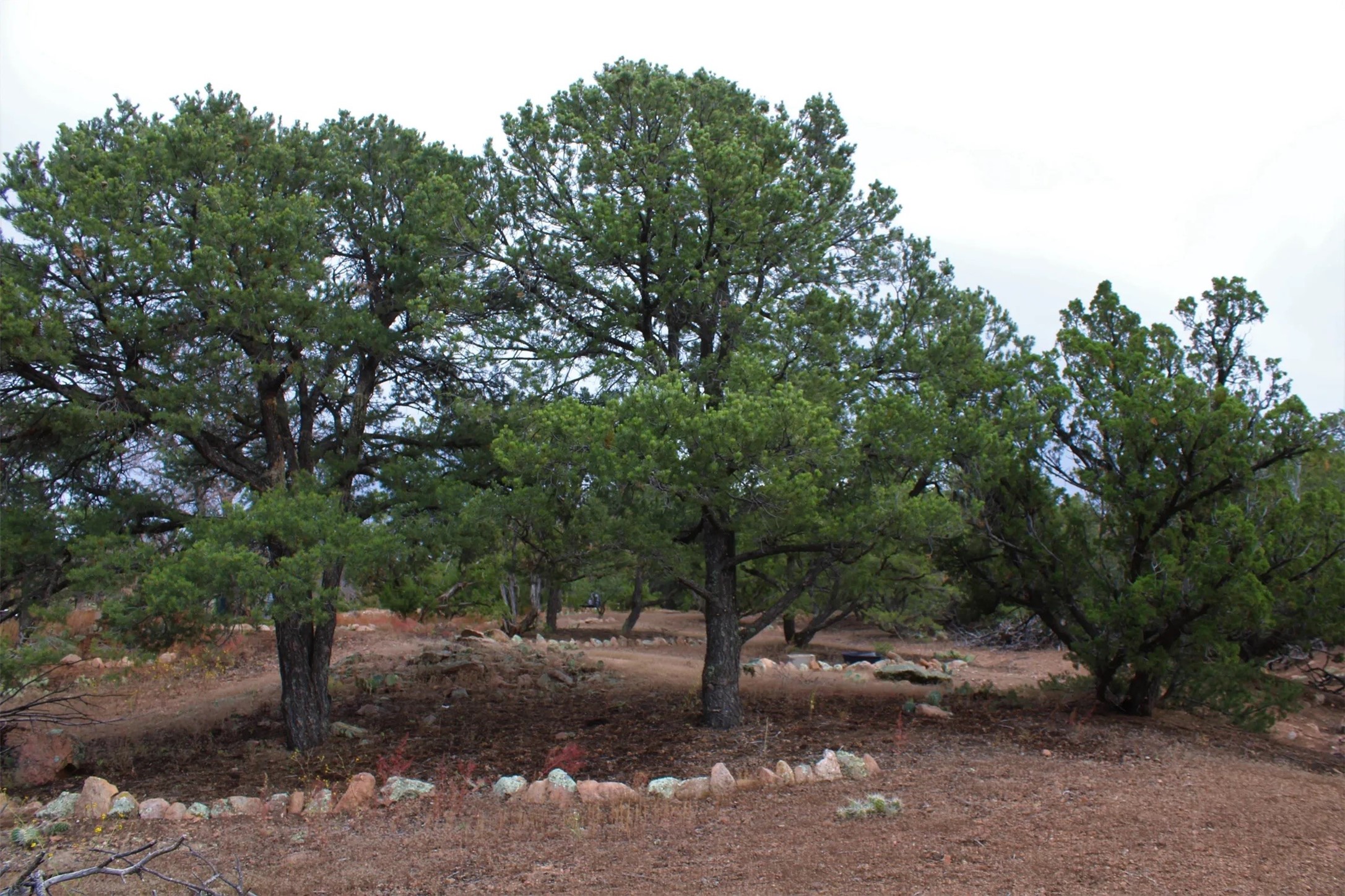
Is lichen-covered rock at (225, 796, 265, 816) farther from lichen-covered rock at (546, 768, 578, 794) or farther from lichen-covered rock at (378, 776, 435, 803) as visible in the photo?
lichen-covered rock at (546, 768, 578, 794)

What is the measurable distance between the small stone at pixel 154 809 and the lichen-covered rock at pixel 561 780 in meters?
3.45

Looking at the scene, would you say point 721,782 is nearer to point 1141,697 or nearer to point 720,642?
point 720,642

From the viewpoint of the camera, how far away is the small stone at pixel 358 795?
8055 mm

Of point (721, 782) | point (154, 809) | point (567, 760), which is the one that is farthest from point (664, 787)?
point (154, 809)

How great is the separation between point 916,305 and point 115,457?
9607 mm

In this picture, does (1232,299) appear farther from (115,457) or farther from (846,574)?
(115,457)

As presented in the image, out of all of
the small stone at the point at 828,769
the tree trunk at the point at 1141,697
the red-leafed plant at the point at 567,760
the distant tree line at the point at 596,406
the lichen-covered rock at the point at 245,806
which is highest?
the distant tree line at the point at 596,406

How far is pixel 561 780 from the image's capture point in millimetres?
8312

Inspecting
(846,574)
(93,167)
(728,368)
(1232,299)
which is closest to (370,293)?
(93,167)

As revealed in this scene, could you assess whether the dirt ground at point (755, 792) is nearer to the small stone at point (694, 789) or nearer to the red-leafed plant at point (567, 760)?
the red-leafed plant at point (567, 760)

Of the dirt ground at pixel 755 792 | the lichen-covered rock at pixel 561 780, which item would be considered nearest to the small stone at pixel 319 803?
the dirt ground at pixel 755 792

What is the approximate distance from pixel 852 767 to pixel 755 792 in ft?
3.46

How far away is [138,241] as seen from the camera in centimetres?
914

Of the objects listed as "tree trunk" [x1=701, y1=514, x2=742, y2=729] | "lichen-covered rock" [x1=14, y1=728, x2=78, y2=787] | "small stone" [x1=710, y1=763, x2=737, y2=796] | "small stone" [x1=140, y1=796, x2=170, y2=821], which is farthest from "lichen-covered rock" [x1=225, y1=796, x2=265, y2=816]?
"tree trunk" [x1=701, y1=514, x2=742, y2=729]
